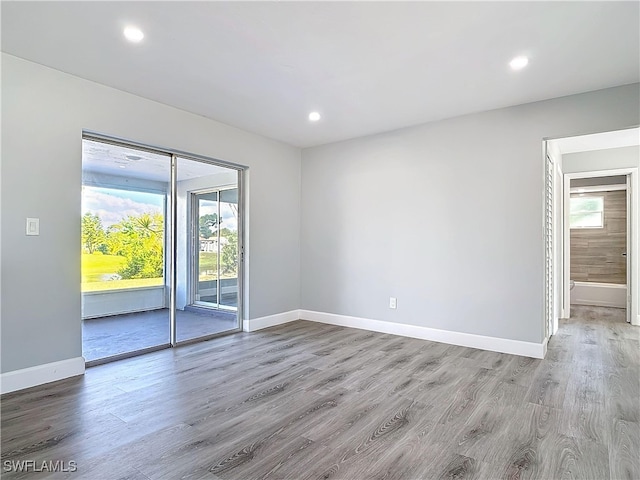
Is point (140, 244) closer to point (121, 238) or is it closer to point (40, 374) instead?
point (121, 238)

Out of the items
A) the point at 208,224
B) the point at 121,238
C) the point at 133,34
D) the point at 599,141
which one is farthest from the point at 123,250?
the point at 599,141

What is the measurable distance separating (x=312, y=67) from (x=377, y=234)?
8.01ft

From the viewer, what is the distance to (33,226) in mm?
2887

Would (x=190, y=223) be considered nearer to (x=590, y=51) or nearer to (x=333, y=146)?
(x=333, y=146)

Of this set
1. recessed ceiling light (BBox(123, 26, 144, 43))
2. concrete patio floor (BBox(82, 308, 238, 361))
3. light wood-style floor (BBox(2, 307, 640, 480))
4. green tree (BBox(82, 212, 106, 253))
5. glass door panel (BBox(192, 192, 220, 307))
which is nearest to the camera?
light wood-style floor (BBox(2, 307, 640, 480))

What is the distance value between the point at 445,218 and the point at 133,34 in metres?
3.54

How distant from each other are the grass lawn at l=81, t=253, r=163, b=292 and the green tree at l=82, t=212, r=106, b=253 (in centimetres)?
9

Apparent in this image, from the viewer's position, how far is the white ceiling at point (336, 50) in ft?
7.32

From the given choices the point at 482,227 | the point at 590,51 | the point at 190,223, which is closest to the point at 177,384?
the point at 190,223

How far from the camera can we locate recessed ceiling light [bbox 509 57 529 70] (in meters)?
2.80

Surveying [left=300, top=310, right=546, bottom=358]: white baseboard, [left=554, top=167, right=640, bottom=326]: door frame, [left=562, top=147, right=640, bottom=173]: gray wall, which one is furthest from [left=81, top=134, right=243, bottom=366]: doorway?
[left=562, top=147, right=640, bottom=173]: gray wall

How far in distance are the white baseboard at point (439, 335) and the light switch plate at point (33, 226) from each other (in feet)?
11.6

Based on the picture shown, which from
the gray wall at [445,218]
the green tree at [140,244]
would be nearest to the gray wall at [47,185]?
the green tree at [140,244]

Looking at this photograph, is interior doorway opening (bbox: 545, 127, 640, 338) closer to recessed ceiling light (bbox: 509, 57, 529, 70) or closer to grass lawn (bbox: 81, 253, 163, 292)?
recessed ceiling light (bbox: 509, 57, 529, 70)
